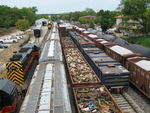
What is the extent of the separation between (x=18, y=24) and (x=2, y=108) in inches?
2114

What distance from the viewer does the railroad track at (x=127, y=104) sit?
12.1m

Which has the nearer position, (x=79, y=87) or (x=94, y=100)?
(x=94, y=100)

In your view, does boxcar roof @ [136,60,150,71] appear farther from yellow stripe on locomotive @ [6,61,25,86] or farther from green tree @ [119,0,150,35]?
green tree @ [119,0,150,35]

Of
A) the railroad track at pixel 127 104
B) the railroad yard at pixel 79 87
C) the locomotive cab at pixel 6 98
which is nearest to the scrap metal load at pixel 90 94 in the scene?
the railroad yard at pixel 79 87

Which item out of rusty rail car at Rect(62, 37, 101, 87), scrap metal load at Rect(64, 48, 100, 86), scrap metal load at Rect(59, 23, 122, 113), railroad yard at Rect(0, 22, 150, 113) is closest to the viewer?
railroad yard at Rect(0, 22, 150, 113)

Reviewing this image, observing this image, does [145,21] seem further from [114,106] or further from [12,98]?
[12,98]

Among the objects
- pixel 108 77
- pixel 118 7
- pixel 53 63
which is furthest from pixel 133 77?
pixel 118 7

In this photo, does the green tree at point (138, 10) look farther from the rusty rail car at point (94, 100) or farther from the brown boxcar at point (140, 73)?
the rusty rail car at point (94, 100)

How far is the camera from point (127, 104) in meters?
12.9

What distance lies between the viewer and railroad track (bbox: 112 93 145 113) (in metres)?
12.1

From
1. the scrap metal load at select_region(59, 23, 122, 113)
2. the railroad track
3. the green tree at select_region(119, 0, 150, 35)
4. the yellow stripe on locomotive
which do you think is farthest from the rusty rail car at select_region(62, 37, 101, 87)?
the green tree at select_region(119, 0, 150, 35)

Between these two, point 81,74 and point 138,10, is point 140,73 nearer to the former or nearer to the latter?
point 81,74

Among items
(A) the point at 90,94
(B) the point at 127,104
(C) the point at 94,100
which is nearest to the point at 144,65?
(B) the point at 127,104

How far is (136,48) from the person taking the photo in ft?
70.4
